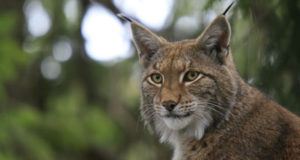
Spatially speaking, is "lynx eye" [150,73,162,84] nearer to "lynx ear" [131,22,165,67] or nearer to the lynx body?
the lynx body

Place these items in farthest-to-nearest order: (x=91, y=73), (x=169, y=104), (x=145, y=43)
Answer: (x=91, y=73) → (x=145, y=43) → (x=169, y=104)

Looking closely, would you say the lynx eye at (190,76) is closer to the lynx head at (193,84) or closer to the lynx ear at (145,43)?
the lynx head at (193,84)

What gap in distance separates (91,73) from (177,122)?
6821 millimetres

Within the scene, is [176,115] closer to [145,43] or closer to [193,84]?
[193,84]

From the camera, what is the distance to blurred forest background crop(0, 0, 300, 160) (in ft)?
16.8

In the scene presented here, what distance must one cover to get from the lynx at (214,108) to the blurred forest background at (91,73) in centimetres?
27

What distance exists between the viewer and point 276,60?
17.0 ft

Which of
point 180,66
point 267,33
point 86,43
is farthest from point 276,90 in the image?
point 86,43

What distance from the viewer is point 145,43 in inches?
224

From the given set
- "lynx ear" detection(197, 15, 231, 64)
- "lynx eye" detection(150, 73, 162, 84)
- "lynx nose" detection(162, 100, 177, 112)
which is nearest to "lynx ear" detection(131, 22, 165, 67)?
"lynx eye" detection(150, 73, 162, 84)

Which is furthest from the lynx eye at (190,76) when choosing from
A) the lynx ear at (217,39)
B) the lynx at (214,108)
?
the lynx ear at (217,39)

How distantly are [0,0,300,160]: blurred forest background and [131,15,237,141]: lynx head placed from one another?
0.28 metres

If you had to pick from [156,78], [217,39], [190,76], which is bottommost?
[156,78]

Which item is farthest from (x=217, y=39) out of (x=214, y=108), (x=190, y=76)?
(x=214, y=108)
